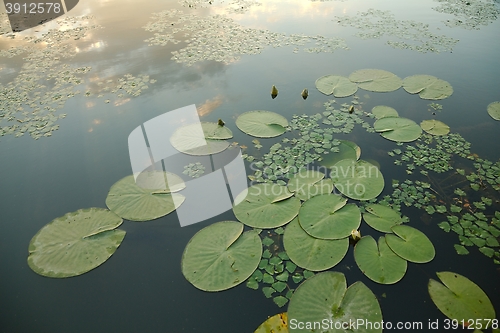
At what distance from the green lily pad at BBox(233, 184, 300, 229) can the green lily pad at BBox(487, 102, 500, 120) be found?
7.33 ft

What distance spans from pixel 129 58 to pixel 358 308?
4024 mm

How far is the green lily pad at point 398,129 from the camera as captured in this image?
270 cm

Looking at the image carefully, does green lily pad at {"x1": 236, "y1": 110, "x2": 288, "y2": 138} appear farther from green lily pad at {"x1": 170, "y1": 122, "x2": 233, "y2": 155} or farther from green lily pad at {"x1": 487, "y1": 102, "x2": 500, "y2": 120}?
green lily pad at {"x1": 487, "y1": 102, "x2": 500, "y2": 120}

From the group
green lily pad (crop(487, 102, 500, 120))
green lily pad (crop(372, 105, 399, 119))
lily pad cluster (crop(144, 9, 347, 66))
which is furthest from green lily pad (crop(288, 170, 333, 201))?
lily pad cluster (crop(144, 9, 347, 66))

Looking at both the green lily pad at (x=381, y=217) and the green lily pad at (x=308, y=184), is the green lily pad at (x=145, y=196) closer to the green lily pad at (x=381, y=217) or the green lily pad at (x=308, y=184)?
the green lily pad at (x=308, y=184)

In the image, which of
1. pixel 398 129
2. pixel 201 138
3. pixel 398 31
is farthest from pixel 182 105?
pixel 398 31

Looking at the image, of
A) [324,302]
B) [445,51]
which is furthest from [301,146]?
[445,51]

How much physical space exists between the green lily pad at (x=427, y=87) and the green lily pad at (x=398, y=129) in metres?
0.60

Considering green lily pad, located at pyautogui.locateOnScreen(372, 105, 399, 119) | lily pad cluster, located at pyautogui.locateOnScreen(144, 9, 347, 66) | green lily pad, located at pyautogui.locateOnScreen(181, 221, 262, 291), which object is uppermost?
lily pad cluster, located at pyautogui.locateOnScreen(144, 9, 347, 66)

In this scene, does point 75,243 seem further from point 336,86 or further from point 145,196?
A: point 336,86

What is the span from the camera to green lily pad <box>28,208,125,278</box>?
1.89m

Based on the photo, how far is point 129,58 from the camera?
418 centimetres

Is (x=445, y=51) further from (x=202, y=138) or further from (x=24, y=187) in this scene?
(x=24, y=187)

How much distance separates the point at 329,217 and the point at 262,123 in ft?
4.02
